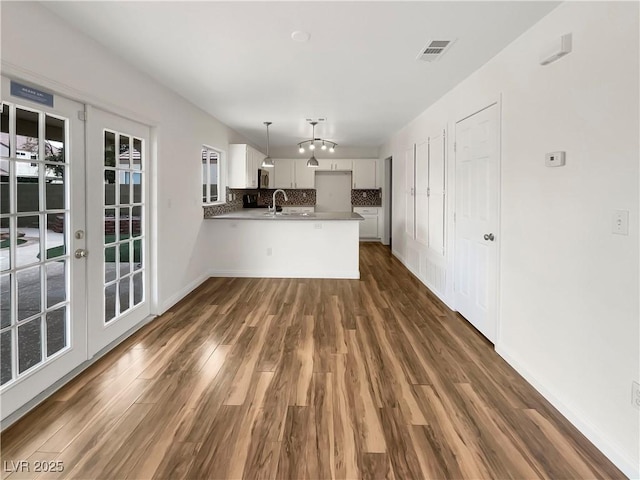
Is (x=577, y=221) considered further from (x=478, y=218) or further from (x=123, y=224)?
(x=123, y=224)

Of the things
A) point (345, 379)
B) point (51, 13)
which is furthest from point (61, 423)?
point (51, 13)

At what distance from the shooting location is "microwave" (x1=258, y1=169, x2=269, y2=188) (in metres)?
7.85

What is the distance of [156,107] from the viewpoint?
3592 mm

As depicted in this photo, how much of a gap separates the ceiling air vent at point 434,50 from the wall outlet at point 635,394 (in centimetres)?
246

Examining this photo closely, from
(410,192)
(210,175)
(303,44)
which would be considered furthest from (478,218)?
(210,175)

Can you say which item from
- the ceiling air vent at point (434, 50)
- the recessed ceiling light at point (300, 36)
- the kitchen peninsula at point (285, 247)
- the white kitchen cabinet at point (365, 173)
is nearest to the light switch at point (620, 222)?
the ceiling air vent at point (434, 50)

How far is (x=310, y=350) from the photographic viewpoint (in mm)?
2893

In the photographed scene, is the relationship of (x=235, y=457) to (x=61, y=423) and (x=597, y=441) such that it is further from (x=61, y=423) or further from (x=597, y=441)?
(x=597, y=441)

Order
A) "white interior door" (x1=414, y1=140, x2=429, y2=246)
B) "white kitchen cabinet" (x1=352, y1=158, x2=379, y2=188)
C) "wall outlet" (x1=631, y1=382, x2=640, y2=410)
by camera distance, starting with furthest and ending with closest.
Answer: "white kitchen cabinet" (x1=352, y1=158, x2=379, y2=188) → "white interior door" (x1=414, y1=140, x2=429, y2=246) → "wall outlet" (x1=631, y1=382, x2=640, y2=410)

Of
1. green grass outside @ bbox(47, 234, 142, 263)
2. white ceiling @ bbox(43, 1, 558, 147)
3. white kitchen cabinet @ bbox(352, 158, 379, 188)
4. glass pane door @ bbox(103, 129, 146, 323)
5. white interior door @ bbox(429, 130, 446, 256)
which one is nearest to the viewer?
white ceiling @ bbox(43, 1, 558, 147)

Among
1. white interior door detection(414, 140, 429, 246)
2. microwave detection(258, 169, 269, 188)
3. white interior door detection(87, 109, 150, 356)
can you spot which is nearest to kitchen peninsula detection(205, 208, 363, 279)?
white interior door detection(414, 140, 429, 246)

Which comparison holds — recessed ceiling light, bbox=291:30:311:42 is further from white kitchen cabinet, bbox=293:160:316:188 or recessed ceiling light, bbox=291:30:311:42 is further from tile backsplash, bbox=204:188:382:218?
tile backsplash, bbox=204:188:382:218

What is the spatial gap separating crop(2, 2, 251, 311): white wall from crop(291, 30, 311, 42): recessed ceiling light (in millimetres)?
1513

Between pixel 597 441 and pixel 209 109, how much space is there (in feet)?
16.8
